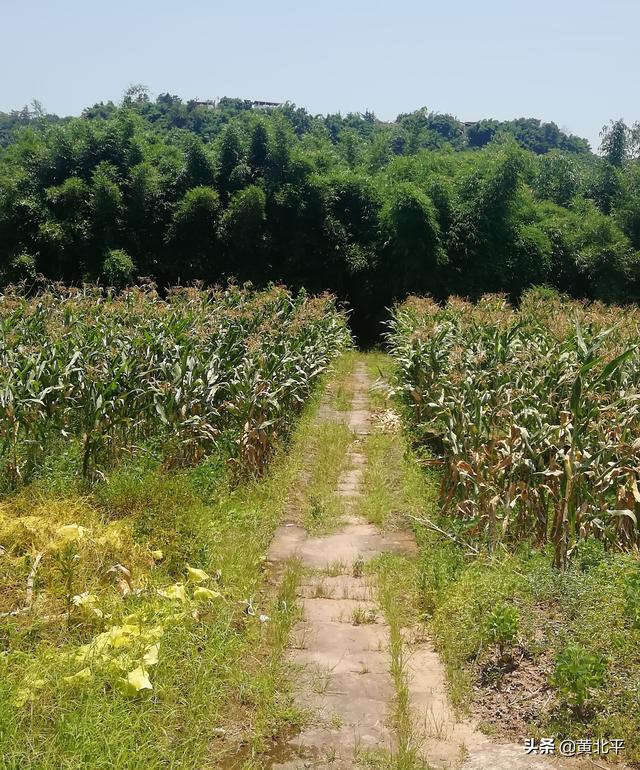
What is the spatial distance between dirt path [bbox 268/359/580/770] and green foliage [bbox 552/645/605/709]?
0.27 metres

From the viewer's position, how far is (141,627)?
3.32 metres

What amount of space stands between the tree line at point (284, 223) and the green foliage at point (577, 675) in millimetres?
13249

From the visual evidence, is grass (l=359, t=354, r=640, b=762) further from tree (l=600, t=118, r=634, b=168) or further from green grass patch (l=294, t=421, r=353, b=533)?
tree (l=600, t=118, r=634, b=168)

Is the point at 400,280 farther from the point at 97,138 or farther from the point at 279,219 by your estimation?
the point at 97,138

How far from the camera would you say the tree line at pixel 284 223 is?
1599 cm

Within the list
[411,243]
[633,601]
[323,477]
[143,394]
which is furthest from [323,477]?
[411,243]

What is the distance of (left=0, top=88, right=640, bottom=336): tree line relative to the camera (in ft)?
52.5

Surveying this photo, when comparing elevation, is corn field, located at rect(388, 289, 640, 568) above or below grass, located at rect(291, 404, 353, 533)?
above

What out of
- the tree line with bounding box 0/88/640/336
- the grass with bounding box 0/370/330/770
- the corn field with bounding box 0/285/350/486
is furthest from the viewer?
the tree line with bounding box 0/88/640/336

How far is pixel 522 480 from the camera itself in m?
4.46

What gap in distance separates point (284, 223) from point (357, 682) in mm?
14188

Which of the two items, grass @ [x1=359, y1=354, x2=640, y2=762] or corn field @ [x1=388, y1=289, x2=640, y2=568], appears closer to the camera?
grass @ [x1=359, y1=354, x2=640, y2=762]

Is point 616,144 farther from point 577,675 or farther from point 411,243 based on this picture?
point 577,675

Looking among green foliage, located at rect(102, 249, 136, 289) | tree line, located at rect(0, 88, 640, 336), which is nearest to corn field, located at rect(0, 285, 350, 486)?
green foliage, located at rect(102, 249, 136, 289)
